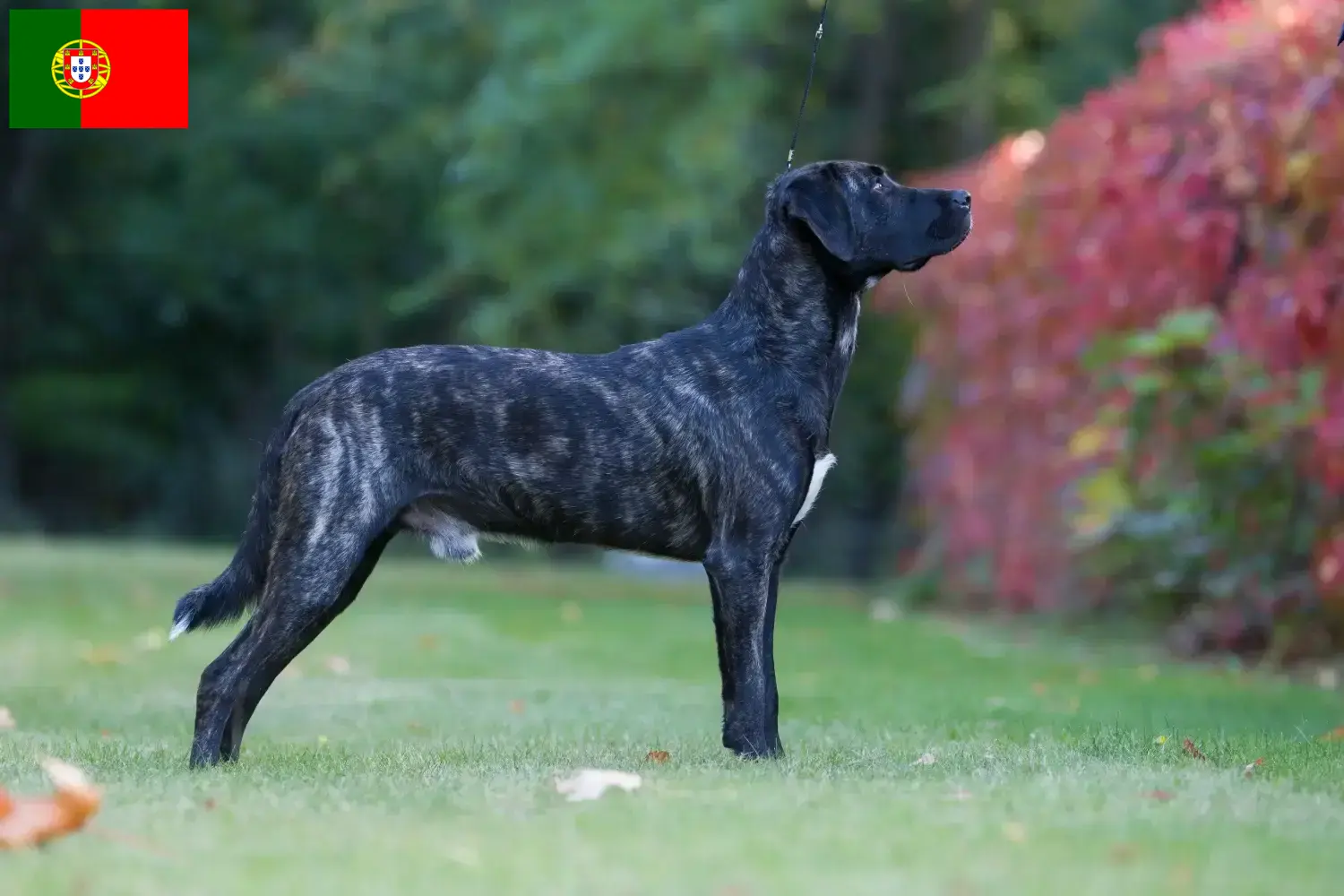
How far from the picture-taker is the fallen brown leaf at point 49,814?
4.18 m

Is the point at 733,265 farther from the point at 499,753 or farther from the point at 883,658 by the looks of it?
the point at 499,753

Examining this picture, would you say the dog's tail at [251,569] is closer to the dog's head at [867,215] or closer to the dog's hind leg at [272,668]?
the dog's hind leg at [272,668]

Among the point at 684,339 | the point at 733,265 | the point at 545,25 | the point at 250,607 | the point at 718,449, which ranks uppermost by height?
the point at 545,25

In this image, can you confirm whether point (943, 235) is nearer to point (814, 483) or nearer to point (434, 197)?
point (814, 483)

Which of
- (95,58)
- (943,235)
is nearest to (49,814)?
(943,235)

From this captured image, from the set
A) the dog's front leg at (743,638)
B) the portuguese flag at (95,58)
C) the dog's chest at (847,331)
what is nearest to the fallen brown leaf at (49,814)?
the dog's front leg at (743,638)

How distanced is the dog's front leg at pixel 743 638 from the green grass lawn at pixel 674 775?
0.64ft

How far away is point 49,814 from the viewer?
4230mm

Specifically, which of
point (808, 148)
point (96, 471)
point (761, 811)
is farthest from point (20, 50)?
point (96, 471)

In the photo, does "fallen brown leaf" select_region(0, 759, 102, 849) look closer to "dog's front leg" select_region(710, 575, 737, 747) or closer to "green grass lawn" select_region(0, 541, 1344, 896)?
"green grass lawn" select_region(0, 541, 1344, 896)

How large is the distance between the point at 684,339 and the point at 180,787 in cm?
231

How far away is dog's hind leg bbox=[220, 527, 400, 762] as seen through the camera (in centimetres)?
599

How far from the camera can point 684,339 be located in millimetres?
6473

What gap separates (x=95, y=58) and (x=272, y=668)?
27.2 ft
